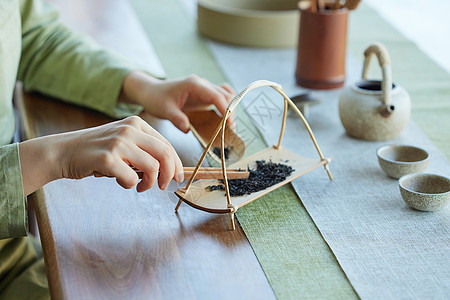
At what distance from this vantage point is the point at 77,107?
1.23 meters

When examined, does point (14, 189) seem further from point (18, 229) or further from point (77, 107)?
point (77, 107)

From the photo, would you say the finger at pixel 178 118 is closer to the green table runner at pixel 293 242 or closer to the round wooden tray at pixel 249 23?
the green table runner at pixel 293 242

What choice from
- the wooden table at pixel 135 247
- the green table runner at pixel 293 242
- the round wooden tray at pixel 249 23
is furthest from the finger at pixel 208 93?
the round wooden tray at pixel 249 23

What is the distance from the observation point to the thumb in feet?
3.51

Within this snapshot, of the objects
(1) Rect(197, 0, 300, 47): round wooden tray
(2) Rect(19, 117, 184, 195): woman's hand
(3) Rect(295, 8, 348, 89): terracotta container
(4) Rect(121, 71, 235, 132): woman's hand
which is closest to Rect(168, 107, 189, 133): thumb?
(4) Rect(121, 71, 235, 132): woman's hand

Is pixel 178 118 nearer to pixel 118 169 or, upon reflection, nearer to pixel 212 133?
pixel 212 133

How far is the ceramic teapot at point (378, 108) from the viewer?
1.06 meters

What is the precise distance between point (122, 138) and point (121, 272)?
0.18 meters

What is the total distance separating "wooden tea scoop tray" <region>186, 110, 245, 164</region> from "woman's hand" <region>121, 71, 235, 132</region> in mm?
20

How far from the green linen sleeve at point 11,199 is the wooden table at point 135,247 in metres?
0.03

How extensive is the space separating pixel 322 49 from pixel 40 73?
661 millimetres

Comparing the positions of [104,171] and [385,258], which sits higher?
[104,171]

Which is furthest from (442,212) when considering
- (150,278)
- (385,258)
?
(150,278)

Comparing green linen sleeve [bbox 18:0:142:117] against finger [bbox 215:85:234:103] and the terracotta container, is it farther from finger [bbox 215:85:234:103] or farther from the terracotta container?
the terracotta container
